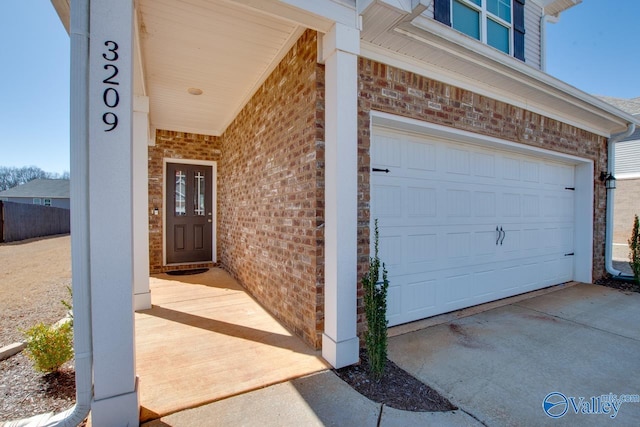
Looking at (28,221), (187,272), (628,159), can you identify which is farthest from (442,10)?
(28,221)

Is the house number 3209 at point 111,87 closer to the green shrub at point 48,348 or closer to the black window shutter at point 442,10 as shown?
the green shrub at point 48,348

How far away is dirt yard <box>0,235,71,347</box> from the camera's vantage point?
11.0 ft

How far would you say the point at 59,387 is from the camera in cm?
213

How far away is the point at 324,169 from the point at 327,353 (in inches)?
60.8

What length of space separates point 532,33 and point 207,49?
5.94 m

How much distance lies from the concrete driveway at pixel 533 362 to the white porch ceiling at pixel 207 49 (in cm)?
318

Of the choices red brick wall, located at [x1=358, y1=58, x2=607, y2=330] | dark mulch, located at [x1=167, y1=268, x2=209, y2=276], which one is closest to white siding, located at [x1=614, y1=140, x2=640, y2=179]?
red brick wall, located at [x1=358, y1=58, x2=607, y2=330]

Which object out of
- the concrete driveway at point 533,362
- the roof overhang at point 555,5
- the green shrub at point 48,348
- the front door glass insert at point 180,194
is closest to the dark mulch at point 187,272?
the front door glass insert at point 180,194

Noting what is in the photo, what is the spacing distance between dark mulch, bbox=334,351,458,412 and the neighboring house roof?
37.0m

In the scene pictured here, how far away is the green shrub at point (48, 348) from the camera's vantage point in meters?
2.16

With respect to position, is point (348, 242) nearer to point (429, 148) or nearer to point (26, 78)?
point (429, 148)

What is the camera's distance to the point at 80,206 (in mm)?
1664

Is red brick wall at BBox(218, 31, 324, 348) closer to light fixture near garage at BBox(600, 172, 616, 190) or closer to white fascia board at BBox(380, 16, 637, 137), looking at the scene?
white fascia board at BBox(380, 16, 637, 137)

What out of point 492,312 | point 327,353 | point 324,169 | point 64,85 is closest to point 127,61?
point 64,85
